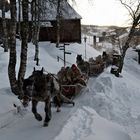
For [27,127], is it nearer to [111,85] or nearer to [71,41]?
[111,85]

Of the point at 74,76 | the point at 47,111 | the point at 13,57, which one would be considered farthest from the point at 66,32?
the point at 47,111

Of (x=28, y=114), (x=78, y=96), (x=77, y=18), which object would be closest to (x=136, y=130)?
(x=28, y=114)

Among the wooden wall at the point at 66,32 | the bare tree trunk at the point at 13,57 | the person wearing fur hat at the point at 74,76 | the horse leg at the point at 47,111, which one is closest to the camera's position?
the horse leg at the point at 47,111

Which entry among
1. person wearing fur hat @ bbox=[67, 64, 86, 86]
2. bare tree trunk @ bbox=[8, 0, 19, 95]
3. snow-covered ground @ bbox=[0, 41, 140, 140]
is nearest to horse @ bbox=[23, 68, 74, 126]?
snow-covered ground @ bbox=[0, 41, 140, 140]

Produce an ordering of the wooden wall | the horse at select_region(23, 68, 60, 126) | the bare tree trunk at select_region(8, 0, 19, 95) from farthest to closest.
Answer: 1. the wooden wall
2. the bare tree trunk at select_region(8, 0, 19, 95)
3. the horse at select_region(23, 68, 60, 126)

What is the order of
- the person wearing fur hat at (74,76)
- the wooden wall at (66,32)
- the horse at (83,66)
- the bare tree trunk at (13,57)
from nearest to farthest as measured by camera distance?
the bare tree trunk at (13,57)
the person wearing fur hat at (74,76)
the horse at (83,66)
the wooden wall at (66,32)

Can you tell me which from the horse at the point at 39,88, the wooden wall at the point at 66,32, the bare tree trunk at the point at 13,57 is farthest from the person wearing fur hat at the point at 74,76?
the wooden wall at the point at 66,32

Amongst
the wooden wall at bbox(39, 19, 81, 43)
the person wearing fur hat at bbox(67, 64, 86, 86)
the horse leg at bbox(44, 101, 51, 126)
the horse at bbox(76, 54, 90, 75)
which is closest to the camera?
the horse leg at bbox(44, 101, 51, 126)

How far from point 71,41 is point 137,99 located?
2638 cm

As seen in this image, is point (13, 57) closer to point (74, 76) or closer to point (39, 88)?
point (74, 76)

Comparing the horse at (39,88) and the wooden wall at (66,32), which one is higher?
the horse at (39,88)

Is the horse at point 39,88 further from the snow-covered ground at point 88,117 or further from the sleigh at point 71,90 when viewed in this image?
the sleigh at point 71,90

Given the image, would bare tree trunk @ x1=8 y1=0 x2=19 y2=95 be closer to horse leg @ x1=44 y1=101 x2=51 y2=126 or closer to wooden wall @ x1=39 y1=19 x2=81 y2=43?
horse leg @ x1=44 y1=101 x2=51 y2=126

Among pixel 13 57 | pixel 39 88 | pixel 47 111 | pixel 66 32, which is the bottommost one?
pixel 66 32
